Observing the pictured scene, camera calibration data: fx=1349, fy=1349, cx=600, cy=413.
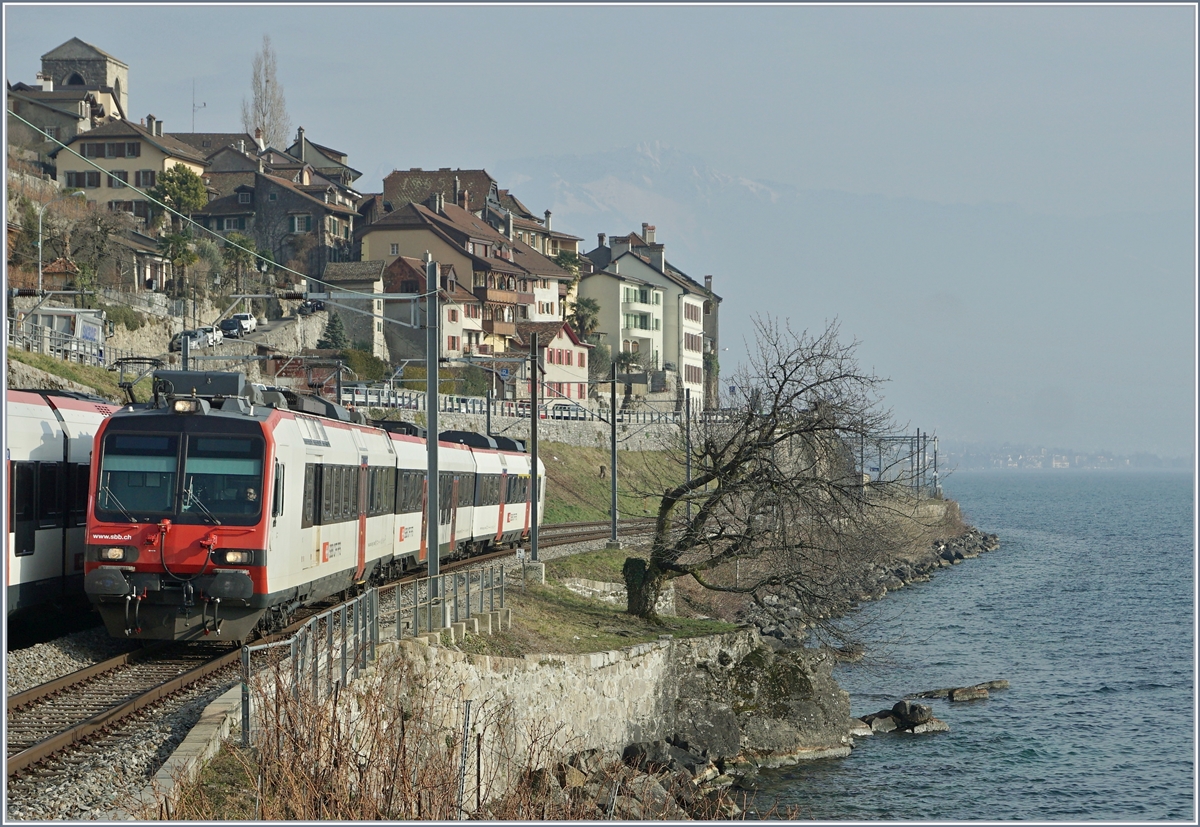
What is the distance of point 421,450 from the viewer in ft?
97.0

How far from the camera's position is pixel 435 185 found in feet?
390

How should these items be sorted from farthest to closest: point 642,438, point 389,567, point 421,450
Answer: point 642,438
point 421,450
point 389,567

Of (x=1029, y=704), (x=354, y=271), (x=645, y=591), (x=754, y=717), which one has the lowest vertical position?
(x=1029, y=704)

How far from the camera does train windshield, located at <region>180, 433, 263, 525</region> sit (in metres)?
17.4

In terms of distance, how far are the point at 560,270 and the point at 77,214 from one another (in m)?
42.5

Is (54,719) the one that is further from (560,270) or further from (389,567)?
(560,270)

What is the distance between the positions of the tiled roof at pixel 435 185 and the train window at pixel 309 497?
98.7 m

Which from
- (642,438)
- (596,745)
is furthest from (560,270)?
(596,745)

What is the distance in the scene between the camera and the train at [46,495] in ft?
57.0

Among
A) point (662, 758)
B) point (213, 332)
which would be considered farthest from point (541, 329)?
point (662, 758)

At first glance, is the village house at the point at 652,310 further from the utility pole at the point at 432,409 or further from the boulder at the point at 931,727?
the utility pole at the point at 432,409

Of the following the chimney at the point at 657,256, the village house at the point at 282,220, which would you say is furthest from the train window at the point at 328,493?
the chimney at the point at 657,256

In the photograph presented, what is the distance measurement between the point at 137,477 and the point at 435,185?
103968 mm

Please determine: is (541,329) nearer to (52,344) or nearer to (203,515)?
(52,344)
